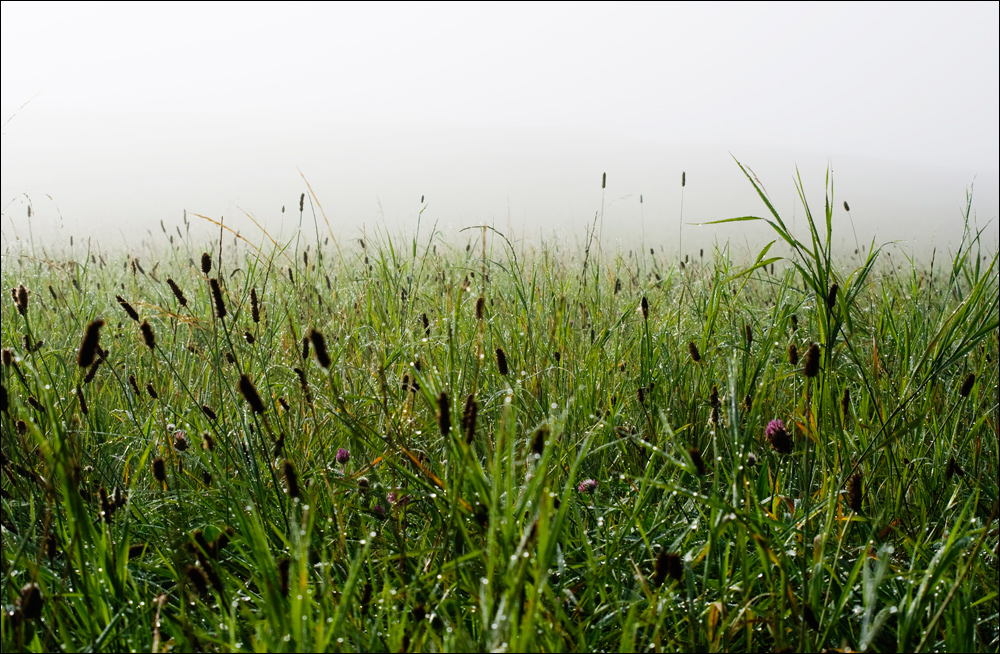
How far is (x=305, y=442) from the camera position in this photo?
166 cm

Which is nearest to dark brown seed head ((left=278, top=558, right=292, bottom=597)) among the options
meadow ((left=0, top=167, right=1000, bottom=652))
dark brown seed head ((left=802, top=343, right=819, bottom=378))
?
meadow ((left=0, top=167, right=1000, bottom=652))

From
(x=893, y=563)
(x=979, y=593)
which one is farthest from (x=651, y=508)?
(x=979, y=593)

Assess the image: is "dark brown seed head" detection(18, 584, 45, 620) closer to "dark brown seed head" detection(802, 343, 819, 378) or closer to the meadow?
the meadow

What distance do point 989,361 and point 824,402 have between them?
1414 millimetres

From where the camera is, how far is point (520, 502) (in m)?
0.85

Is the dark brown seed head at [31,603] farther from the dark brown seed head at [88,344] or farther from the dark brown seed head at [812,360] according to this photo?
the dark brown seed head at [812,360]

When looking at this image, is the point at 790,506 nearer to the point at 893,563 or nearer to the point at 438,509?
the point at 893,563

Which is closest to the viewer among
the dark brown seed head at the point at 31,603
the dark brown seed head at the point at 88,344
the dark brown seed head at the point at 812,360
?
the dark brown seed head at the point at 31,603

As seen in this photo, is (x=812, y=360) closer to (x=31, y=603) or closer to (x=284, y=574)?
(x=284, y=574)

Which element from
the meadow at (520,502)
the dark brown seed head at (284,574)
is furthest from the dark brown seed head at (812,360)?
the dark brown seed head at (284,574)

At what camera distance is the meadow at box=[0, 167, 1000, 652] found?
0.89 m

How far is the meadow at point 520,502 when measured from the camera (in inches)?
35.0

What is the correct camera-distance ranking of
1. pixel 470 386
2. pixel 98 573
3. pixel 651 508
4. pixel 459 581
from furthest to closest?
1. pixel 470 386
2. pixel 651 508
3. pixel 459 581
4. pixel 98 573

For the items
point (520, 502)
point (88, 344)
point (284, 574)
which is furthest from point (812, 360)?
point (88, 344)
